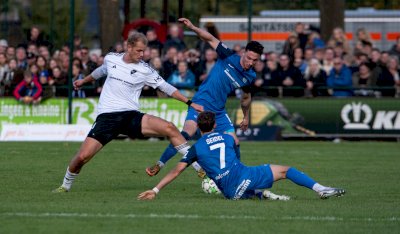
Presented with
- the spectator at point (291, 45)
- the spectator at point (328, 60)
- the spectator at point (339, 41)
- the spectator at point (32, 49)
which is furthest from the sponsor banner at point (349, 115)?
the spectator at point (32, 49)

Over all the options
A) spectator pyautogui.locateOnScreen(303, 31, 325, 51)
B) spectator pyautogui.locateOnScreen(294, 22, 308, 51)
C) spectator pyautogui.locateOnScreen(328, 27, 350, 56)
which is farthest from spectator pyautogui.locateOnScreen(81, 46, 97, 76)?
spectator pyautogui.locateOnScreen(328, 27, 350, 56)

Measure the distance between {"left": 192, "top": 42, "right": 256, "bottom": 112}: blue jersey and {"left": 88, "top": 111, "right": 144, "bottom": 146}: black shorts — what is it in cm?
149

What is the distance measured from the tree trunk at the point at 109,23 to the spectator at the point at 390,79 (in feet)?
22.5

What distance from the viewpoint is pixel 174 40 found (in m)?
26.2

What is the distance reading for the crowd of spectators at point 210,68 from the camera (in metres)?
25.4

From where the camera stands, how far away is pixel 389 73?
2569cm

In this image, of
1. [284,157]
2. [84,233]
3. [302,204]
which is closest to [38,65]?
[284,157]

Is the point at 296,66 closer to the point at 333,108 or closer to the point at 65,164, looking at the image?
the point at 333,108

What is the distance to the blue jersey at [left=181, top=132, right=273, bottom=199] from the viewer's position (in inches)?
474

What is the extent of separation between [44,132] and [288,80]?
5.81 metres

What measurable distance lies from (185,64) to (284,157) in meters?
5.70

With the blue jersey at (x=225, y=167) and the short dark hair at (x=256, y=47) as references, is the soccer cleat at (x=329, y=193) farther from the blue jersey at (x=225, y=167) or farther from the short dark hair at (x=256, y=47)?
the short dark hair at (x=256, y=47)

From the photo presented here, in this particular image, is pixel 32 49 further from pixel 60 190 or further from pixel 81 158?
pixel 81 158

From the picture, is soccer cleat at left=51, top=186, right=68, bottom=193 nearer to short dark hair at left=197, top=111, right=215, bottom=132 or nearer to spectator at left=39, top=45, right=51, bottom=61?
short dark hair at left=197, top=111, right=215, bottom=132
